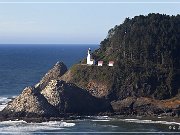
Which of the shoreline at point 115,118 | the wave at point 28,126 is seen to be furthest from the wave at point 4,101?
the wave at point 28,126

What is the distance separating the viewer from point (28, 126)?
74.4 meters

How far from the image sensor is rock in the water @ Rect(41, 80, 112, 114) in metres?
83.1

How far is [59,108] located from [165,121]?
14.0m

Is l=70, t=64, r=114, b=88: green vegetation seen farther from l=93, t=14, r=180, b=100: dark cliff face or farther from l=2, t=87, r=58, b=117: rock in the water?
l=2, t=87, r=58, b=117: rock in the water

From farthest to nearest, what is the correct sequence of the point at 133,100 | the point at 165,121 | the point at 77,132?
1. the point at 133,100
2. the point at 165,121
3. the point at 77,132

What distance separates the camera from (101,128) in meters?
73.8

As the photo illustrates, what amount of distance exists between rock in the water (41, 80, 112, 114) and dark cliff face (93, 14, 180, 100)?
490 centimetres

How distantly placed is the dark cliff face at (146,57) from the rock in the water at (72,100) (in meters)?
4.90

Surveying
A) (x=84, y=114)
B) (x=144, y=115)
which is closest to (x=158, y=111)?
(x=144, y=115)

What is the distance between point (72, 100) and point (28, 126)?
10.9m

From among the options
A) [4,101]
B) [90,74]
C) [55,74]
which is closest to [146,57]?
[90,74]

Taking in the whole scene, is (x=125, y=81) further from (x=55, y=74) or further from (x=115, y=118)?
(x=55, y=74)

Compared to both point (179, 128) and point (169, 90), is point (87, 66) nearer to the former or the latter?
point (169, 90)

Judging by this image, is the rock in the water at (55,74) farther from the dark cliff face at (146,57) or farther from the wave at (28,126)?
the wave at (28,126)
